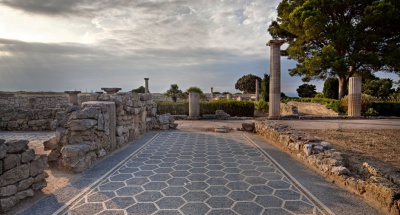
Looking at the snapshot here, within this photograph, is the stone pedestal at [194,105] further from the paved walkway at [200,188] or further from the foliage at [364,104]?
the foliage at [364,104]

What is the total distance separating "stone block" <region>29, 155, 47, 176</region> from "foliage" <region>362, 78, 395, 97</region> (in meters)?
34.5

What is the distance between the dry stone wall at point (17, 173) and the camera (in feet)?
11.0

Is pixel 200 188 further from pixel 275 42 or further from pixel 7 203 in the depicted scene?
pixel 275 42

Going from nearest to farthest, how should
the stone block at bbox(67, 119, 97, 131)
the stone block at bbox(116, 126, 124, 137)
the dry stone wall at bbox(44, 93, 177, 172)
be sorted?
the dry stone wall at bbox(44, 93, 177, 172) < the stone block at bbox(67, 119, 97, 131) < the stone block at bbox(116, 126, 124, 137)

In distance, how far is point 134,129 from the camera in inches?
352

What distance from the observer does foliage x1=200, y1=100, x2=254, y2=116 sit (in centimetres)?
1784

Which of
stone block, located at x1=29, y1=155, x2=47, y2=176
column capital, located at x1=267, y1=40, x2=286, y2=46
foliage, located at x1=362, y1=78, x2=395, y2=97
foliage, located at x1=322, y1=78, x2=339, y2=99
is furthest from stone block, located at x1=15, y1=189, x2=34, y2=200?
foliage, located at x1=362, y1=78, x2=395, y2=97

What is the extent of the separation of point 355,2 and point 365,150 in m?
19.2

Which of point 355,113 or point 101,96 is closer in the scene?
point 101,96

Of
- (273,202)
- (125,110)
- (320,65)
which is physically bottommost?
(273,202)

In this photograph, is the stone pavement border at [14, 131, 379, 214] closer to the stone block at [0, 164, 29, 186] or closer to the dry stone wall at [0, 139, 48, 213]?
the dry stone wall at [0, 139, 48, 213]

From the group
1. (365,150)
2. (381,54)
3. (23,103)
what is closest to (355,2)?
(381,54)

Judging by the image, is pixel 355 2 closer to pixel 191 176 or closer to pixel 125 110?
pixel 125 110

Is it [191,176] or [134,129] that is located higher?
[134,129]
